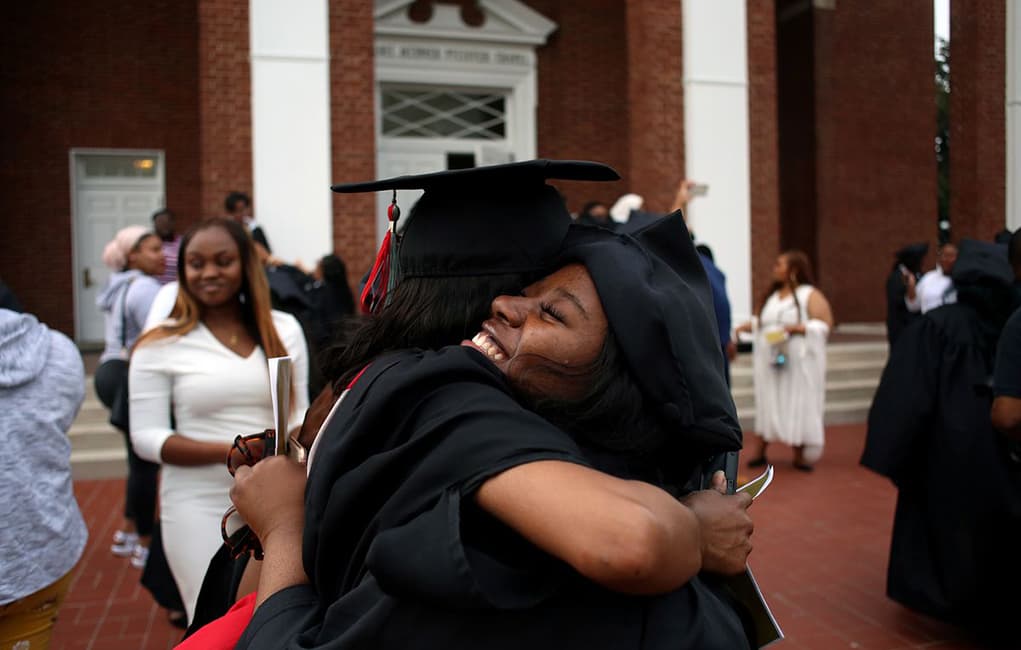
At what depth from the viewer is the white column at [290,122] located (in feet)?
31.0

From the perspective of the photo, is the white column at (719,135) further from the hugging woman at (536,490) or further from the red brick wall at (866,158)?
the hugging woman at (536,490)

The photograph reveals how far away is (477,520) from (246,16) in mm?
9622

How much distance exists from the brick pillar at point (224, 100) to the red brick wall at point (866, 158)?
1123cm

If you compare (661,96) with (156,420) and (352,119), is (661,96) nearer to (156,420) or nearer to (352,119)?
(352,119)

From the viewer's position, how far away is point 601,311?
1222 millimetres

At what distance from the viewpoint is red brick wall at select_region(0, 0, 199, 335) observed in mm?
12523


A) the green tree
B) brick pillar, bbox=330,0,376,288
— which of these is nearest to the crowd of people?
brick pillar, bbox=330,0,376,288

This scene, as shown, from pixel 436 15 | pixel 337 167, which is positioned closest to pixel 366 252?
pixel 337 167

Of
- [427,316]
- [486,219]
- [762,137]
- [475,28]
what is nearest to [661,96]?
[762,137]

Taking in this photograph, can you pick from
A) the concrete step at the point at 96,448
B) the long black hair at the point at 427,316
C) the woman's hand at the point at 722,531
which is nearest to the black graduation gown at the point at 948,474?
the woman's hand at the point at 722,531

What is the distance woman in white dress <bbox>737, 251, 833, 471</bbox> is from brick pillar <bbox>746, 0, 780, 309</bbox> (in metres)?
3.44

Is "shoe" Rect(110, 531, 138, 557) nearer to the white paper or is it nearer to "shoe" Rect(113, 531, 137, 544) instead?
"shoe" Rect(113, 531, 137, 544)

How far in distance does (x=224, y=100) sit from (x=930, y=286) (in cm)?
806

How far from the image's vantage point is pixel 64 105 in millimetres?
12695
